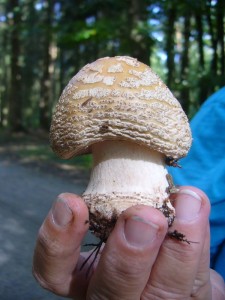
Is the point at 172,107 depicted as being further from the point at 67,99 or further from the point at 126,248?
the point at 126,248

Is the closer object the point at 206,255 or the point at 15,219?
the point at 206,255

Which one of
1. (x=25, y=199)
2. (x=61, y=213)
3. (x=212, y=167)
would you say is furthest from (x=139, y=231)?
(x=25, y=199)

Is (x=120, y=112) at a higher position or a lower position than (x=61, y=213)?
higher

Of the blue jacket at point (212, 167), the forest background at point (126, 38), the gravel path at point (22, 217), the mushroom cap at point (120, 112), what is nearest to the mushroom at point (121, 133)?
the mushroom cap at point (120, 112)

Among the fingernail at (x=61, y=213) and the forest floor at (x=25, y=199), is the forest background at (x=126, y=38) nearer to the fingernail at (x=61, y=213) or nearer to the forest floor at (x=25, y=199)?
the forest floor at (x=25, y=199)

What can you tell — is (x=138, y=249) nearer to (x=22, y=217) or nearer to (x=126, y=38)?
(x=22, y=217)

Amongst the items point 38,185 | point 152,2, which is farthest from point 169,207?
point 152,2
